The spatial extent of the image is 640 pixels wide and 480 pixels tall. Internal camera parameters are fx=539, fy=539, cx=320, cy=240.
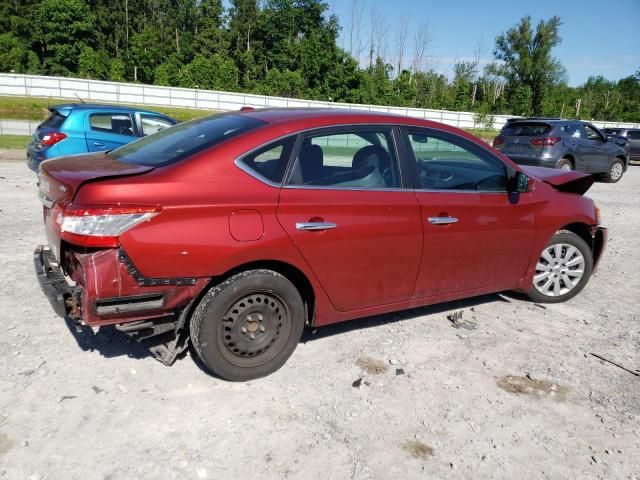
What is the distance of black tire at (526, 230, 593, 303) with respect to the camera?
16.3 ft

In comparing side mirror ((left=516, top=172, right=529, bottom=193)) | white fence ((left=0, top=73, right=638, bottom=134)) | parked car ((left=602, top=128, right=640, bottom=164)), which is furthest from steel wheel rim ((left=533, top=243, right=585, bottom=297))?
white fence ((left=0, top=73, right=638, bottom=134))

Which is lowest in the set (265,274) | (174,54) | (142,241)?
(265,274)

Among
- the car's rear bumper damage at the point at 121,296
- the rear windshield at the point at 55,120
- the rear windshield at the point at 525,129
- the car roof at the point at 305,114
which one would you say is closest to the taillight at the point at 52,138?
the rear windshield at the point at 55,120

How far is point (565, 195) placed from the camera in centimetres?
493

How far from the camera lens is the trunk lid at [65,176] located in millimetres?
3133

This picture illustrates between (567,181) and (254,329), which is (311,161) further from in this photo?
(567,181)

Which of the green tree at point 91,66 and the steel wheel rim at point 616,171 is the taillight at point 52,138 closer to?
the steel wheel rim at point 616,171

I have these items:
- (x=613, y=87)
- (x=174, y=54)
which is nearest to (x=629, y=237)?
(x=174, y=54)

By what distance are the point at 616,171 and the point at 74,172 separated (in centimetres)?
1627

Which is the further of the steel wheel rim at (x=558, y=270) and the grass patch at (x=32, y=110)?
the grass patch at (x=32, y=110)

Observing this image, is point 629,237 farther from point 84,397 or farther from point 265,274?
point 84,397

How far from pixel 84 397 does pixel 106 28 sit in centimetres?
7292

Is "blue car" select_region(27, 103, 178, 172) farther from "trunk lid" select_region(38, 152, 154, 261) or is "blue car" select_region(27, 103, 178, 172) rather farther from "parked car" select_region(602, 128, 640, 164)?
"parked car" select_region(602, 128, 640, 164)

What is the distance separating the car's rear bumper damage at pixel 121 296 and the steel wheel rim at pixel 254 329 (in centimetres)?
28
